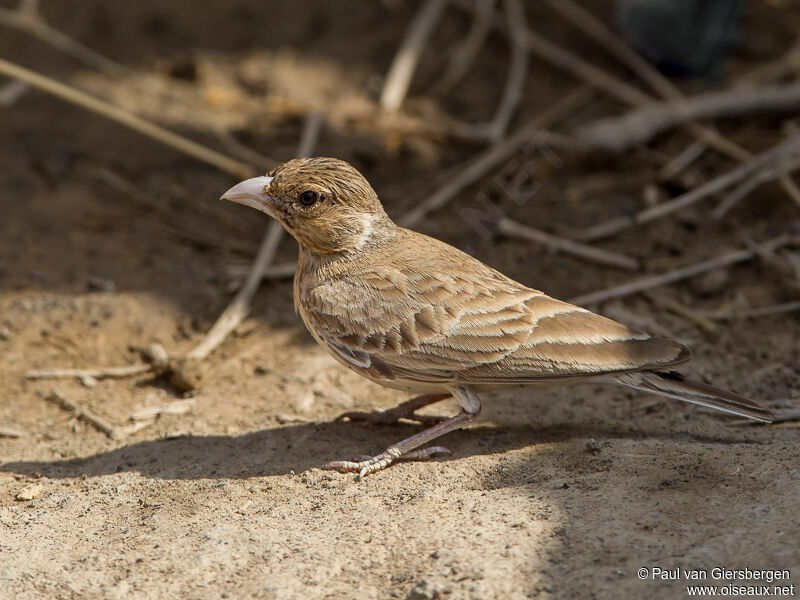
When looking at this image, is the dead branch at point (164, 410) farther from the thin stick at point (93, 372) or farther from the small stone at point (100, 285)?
the small stone at point (100, 285)

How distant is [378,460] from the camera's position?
13.7 feet

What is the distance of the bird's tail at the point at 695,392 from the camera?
387 centimetres

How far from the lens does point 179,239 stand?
6.67 meters

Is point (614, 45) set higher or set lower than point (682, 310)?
higher

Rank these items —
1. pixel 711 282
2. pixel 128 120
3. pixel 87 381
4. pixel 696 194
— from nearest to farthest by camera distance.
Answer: pixel 87 381, pixel 711 282, pixel 128 120, pixel 696 194

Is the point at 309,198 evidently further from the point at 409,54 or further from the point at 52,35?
the point at 409,54

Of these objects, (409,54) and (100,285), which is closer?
(100,285)

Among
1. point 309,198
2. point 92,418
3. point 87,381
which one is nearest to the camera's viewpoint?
point 309,198

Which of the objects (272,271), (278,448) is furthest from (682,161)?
(278,448)

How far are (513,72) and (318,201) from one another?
159 inches

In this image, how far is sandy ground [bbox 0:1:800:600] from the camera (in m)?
3.41

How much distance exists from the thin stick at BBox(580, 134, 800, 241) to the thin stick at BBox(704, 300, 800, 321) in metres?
1.08

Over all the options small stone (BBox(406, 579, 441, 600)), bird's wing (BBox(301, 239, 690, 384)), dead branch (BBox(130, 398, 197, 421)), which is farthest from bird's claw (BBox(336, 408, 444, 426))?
small stone (BBox(406, 579, 441, 600))

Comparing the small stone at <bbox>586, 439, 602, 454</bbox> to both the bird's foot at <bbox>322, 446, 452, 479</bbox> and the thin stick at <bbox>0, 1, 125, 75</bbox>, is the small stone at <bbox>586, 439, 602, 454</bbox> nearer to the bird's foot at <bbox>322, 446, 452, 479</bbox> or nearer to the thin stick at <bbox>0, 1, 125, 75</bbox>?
the bird's foot at <bbox>322, 446, 452, 479</bbox>
